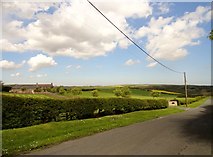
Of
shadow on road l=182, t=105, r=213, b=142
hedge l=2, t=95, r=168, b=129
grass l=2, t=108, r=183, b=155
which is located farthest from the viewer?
hedge l=2, t=95, r=168, b=129

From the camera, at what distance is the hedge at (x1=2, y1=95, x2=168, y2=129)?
1595 cm

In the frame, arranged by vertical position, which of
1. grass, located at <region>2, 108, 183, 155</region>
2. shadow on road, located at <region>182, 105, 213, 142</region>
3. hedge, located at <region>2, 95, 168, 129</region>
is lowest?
shadow on road, located at <region>182, 105, 213, 142</region>

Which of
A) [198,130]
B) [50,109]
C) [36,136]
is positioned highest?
[50,109]

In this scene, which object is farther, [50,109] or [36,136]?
[50,109]

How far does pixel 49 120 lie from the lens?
1944cm

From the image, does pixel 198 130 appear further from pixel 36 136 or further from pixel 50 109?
pixel 50 109

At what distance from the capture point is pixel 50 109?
1945 centimetres

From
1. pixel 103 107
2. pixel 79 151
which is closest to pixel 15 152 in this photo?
pixel 79 151

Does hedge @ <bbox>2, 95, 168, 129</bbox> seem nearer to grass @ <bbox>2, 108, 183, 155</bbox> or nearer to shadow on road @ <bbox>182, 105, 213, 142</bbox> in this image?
grass @ <bbox>2, 108, 183, 155</bbox>

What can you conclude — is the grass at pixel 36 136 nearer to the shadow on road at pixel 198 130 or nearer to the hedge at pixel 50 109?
the hedge at pixel 50 109

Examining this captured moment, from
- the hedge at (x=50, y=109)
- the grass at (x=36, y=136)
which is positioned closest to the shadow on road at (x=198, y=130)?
the grass at (x=36, y=136)

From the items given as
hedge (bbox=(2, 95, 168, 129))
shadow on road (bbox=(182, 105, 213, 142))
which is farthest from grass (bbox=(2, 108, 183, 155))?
shadow on road (bbox=(182, 105, 213, 142))

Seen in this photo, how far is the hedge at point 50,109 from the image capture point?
1595 cm

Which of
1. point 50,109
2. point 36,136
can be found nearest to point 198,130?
point 36,136
